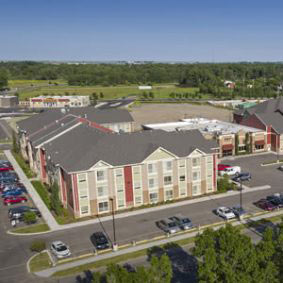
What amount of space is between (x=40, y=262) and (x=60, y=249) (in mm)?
2240

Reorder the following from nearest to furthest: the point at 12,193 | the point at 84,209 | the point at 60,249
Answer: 1. the point at 60,249
2. the point at 84,209
3. the point at 12,193

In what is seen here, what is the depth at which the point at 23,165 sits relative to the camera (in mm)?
72500

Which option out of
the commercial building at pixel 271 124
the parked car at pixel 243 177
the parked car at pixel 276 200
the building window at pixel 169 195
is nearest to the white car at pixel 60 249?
the building window at pixel 169 195

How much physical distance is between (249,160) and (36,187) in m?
41.3

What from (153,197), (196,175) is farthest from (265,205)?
(153,197)

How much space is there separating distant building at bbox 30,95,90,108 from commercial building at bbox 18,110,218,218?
10638 centimetres

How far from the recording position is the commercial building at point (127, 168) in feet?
156

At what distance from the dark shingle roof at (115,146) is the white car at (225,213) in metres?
9.46

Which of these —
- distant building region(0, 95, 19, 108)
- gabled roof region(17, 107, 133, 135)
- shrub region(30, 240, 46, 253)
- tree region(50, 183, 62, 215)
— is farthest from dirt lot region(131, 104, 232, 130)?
shrub region(30, 240, 46, 253)

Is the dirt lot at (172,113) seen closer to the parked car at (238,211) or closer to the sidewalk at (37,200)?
the sidewalk at (37,200)

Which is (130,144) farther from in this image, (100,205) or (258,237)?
(258,237)

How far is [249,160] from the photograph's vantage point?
73.8 m

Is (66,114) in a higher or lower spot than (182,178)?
higher

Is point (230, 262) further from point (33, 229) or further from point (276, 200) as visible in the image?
point (33, 229)
